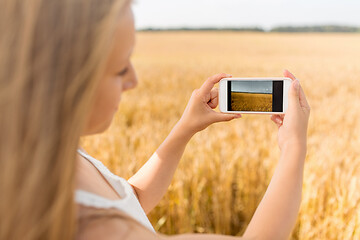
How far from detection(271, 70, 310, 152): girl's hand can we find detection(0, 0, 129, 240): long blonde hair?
0.43 metres

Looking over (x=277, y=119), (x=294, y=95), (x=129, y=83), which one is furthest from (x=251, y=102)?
(x=129, y=83)

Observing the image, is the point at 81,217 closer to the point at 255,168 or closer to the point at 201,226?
the point at 201,226

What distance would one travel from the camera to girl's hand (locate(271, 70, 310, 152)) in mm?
837

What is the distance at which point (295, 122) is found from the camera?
2.83 feet

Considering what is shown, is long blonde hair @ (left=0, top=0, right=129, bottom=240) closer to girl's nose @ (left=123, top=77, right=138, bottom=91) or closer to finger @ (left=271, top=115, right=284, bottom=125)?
girl's nose @ (left=123, top=77, right=138, bottom=91)

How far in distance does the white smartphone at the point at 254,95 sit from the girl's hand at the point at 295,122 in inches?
6.3

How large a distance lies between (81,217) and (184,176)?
1.60 metres

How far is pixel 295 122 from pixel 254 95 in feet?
1.02

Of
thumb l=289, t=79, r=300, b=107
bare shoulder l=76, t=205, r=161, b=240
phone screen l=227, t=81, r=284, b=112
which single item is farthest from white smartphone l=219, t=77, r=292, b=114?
bare shoulder l=76, t=205, r=161, b=240

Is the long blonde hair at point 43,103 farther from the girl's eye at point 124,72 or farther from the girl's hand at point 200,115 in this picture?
the girl's hand at point 200,115

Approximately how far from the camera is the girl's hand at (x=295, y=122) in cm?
84

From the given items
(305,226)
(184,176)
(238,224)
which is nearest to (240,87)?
(305,226)

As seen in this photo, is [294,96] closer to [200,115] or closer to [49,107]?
[200,115]

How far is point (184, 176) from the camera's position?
2227 mm
